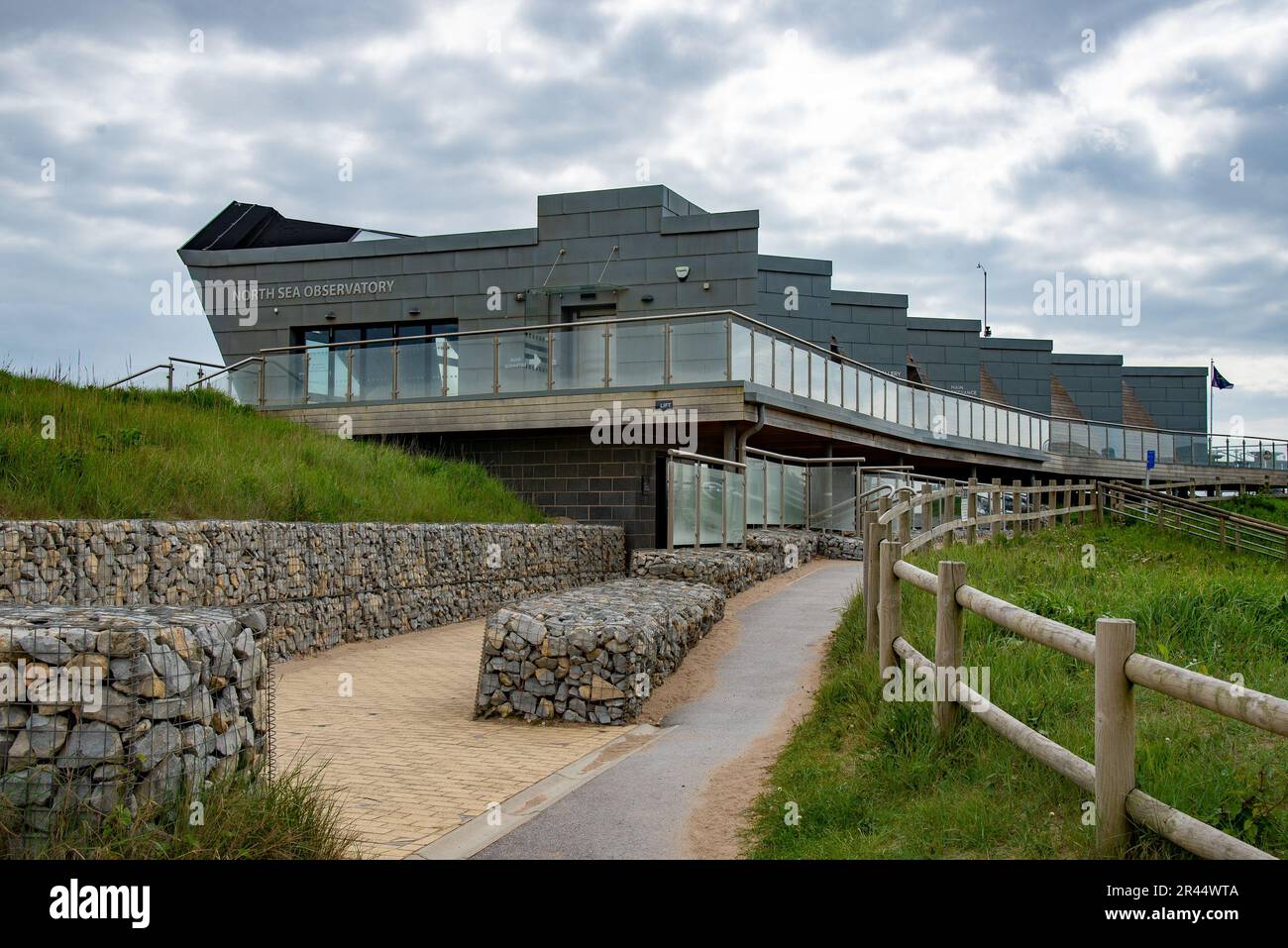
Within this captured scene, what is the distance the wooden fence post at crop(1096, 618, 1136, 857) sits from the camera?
4316 millimetres

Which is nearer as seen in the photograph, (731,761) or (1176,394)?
(731,761)

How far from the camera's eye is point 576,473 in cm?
2248

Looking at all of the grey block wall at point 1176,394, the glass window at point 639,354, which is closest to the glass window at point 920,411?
the glass window at point 639,354

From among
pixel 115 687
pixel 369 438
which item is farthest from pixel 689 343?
pixel 115 687

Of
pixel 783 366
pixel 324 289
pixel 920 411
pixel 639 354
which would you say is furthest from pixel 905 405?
pixel 324 289

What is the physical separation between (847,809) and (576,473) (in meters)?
16.8

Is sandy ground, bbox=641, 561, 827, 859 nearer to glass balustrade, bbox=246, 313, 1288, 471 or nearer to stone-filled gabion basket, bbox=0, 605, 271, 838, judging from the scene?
stone-filled gabion basket, bbox=0, 605, 271, 838

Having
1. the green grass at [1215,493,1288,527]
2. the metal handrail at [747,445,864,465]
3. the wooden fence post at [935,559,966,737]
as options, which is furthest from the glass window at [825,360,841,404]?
the green grass at [1215,493,1288,527]

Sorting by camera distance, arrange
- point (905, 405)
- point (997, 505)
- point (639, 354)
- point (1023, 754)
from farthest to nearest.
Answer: point (905, 405), point (639, 354), point (997, 505), point (1023, 754)

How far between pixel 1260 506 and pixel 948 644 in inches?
1547

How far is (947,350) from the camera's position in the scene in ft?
157

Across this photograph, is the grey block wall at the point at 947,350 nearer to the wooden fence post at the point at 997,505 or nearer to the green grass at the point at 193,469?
the wooden fence post at the point at 997,505

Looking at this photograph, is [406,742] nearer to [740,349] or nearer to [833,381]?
[740,349]
